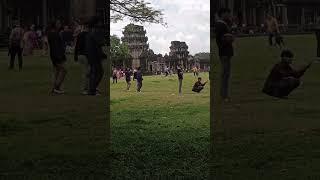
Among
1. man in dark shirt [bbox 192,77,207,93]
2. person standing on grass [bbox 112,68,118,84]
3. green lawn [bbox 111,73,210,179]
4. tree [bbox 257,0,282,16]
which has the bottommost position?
green lawn [bbox 111,73,210,179]

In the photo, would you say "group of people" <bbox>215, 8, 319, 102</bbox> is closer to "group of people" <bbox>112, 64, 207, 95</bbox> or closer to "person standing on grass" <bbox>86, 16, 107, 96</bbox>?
"group of people" <bbox>112, 64, 207, 95</bbox>

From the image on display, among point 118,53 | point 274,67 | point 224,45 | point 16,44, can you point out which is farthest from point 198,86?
point 16,44

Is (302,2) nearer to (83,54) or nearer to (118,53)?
(118,53)

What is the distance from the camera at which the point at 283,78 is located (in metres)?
5.46

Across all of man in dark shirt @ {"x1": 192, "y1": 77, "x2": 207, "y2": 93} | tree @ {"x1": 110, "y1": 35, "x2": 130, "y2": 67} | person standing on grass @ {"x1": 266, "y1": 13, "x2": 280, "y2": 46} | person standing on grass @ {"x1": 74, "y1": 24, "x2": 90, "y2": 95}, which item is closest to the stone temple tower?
tree @ {"x1": 110, "y1": 35, "x2": 130, "y2": 67}

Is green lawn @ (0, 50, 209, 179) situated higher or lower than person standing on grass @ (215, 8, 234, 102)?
lower

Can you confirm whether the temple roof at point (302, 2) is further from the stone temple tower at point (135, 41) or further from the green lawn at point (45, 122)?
the green lawn at point (45, 122)

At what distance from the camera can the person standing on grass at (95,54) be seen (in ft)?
17.8

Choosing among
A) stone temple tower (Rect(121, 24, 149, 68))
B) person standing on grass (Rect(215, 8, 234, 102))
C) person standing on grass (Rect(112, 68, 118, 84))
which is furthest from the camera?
stone temple tower (Rect(121, 24, 149, 68))

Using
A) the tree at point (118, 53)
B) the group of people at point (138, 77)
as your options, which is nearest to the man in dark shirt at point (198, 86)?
the group of people at point (138, 77)

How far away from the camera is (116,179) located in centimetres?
534

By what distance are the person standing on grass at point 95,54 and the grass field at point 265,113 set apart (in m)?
1.22

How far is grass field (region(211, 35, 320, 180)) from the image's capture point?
534 centimetres

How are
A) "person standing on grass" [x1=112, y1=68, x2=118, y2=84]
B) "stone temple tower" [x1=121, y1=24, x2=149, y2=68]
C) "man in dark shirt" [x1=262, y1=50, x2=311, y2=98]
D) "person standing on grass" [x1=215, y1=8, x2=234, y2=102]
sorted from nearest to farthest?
"person standing on grass" [x1=215, y1=8, x2=234, y2=102] → "man in dark shirt" [x1=262, y1=50, x2=311, y2=98] → "person standing on grass" [x1=112, y1=68, x2=118, y2=84] → "stone temple tower" [x1=121, y1=24, x2=149, y2=68]
